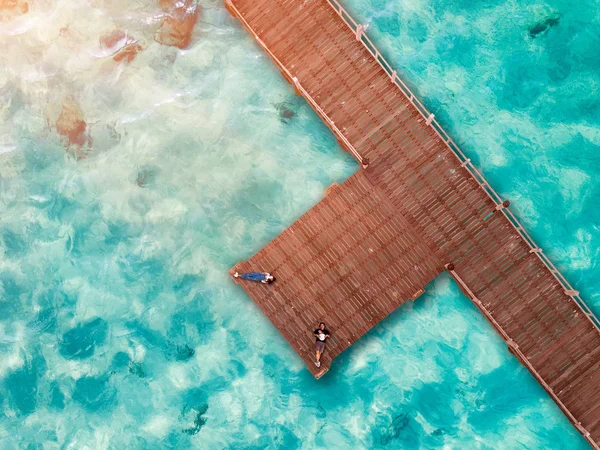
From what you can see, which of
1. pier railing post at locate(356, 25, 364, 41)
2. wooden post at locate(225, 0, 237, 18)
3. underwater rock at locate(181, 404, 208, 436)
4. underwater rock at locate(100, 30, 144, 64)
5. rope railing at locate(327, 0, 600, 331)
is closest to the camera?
pier railing post at locate(356, 25, 364, 41)

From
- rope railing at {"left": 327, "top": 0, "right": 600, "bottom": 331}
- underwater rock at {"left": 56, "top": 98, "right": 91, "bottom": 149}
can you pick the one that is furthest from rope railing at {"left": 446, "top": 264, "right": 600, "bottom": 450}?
underwater rock at {"left": 56, "top": 98, "right": 91, "bottom": 149}

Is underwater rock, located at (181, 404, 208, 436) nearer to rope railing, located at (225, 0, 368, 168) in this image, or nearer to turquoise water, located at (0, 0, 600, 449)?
turquoise water, located at (0, 0, 600, 449)

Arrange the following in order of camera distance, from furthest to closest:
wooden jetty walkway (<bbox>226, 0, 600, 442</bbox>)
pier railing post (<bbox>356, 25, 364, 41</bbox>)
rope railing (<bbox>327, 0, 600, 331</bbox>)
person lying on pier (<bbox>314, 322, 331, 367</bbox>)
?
1. wooden jetty walkway (<bbox>226, 0, 600, 442</bbox>)
2. person lying on pier (<bbox>314, 322, 331, 367</bbox>)
3. rope railing (<bbox>327, 0, 600, 331</bbox>)
4. pier railing post (<bbox>356, 25, 364, 41</bbox>)

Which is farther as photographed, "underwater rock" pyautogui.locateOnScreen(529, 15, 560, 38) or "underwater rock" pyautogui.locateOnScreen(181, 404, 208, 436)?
"underwater rock" pyautogui.locateOnScreen(181, 404, 208, 436)

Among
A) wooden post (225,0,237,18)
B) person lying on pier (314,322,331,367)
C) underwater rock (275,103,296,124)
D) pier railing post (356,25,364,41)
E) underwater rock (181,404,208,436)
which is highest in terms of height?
pier railing post (356,25,364,41)

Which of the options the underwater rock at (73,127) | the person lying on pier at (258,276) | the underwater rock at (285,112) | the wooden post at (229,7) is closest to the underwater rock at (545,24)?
the underwater rock at (285,112)

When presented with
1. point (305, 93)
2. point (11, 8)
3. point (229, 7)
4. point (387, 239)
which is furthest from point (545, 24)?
point (11, 8)

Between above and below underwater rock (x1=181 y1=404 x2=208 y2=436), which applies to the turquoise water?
above
